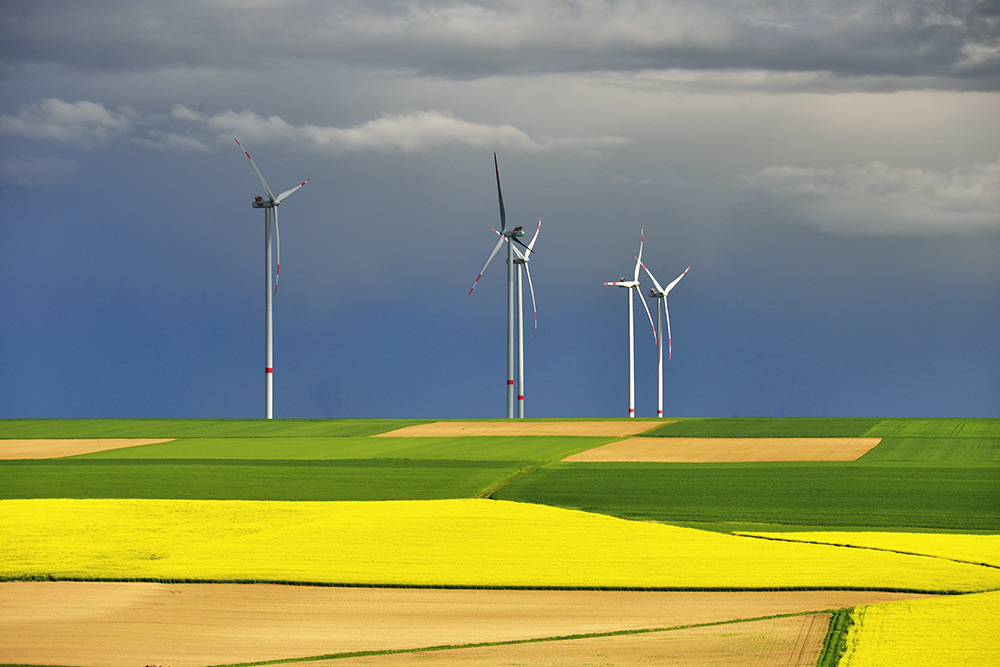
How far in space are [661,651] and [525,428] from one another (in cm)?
4887

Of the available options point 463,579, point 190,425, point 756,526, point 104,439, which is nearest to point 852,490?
point 756,526

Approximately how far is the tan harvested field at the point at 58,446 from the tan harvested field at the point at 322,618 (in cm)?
3162

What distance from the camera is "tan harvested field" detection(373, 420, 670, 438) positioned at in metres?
62.1

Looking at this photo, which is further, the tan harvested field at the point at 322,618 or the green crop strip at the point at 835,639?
the tan harvested field at the point at 322,618

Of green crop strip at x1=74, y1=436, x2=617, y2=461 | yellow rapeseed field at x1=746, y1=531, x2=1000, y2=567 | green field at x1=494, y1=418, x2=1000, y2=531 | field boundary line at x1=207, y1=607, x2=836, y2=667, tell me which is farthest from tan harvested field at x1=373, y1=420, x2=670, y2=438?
field boundary line at x1=207, y1=607, x2=836, y2=667

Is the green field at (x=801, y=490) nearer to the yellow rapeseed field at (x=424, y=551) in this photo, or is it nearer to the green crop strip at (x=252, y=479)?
the green crop strip at (x=252, y=479)

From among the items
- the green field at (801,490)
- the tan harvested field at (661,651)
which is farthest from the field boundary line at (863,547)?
the tan harvested field at (661,651)

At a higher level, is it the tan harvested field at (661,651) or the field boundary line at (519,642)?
the tan harvested field at (661,651)

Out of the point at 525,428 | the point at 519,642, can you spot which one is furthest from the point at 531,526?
the point at 525,428

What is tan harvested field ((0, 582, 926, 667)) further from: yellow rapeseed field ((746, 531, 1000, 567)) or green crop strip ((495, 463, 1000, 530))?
green crop strip ((495, 463, 1000, 530))

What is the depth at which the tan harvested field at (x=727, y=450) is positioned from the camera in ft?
153

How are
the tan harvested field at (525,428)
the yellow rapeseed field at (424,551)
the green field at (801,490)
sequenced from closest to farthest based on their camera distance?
1. the yellow rapeseed field at (424,551)
2. the green field at (801,490)
3. the tan harvested field at (525,428)

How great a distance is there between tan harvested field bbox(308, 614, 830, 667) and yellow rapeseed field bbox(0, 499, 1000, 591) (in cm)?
383

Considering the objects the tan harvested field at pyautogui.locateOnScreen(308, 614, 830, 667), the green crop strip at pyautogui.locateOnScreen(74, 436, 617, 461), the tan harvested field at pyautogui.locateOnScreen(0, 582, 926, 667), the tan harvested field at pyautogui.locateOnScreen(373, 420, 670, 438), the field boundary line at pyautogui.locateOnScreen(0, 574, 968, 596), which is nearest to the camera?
the tan harvested field at pyautogui.locateOnScreen(308, 614, 830, 667)
